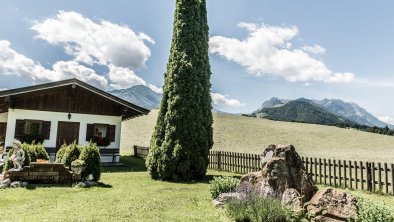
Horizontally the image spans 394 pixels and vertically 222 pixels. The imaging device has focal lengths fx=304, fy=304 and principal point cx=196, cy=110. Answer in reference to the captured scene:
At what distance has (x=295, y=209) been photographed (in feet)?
26.9

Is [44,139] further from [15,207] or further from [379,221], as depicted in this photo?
[379,221]

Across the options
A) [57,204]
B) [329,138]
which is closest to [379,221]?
[57,204]

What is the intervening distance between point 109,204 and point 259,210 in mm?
5010

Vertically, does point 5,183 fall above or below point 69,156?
below

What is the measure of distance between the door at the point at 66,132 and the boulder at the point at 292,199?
1828 cm

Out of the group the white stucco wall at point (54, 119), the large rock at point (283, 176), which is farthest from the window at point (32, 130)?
the large rock at point (283, 176)

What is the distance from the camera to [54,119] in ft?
73.3

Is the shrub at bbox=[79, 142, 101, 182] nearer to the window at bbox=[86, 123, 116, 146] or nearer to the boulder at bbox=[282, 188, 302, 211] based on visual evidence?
the boulder at bbox=[282, 188, 302, 211]

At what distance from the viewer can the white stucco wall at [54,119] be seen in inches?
826

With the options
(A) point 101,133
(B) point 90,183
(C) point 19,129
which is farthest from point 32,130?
(B) point 90,183

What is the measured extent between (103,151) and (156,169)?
872cm

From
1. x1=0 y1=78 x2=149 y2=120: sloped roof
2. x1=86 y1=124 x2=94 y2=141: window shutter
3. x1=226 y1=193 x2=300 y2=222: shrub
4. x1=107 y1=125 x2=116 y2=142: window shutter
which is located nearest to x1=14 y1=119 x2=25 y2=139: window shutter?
x1=0 y1=78 x2=149 y2=120: sloped roof

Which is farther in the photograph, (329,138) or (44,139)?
(329,138)

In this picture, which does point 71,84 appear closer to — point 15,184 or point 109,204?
point 15,184
